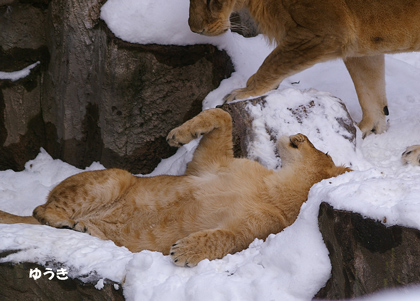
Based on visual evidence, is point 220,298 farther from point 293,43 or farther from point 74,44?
point 74,44

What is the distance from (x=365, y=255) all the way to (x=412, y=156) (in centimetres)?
242

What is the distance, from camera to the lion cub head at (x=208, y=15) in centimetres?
500

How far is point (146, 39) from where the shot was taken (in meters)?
5.21

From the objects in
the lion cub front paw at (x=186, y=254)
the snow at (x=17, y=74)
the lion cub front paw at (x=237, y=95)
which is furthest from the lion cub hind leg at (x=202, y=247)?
the snow at (x=17, y=74)

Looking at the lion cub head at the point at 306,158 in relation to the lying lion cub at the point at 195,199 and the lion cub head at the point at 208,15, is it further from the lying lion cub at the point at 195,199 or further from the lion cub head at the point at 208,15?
the lion cub head at the point at 208,15

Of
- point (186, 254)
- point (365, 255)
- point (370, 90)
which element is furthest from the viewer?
point (370, 90)

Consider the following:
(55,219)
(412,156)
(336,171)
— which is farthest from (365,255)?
(412,156)

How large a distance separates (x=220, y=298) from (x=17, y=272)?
129 centimetres

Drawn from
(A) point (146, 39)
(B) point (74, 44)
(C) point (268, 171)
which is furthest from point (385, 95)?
(B) point (74, 44)

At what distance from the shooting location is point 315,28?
4816 mm

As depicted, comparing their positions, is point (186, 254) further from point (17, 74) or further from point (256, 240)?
point (17, 74)

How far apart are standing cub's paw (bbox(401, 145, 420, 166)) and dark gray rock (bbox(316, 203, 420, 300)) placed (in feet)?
7.31

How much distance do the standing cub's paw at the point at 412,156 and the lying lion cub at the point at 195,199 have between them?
1089 millimetres

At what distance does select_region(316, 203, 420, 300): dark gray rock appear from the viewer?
8.23 feet
